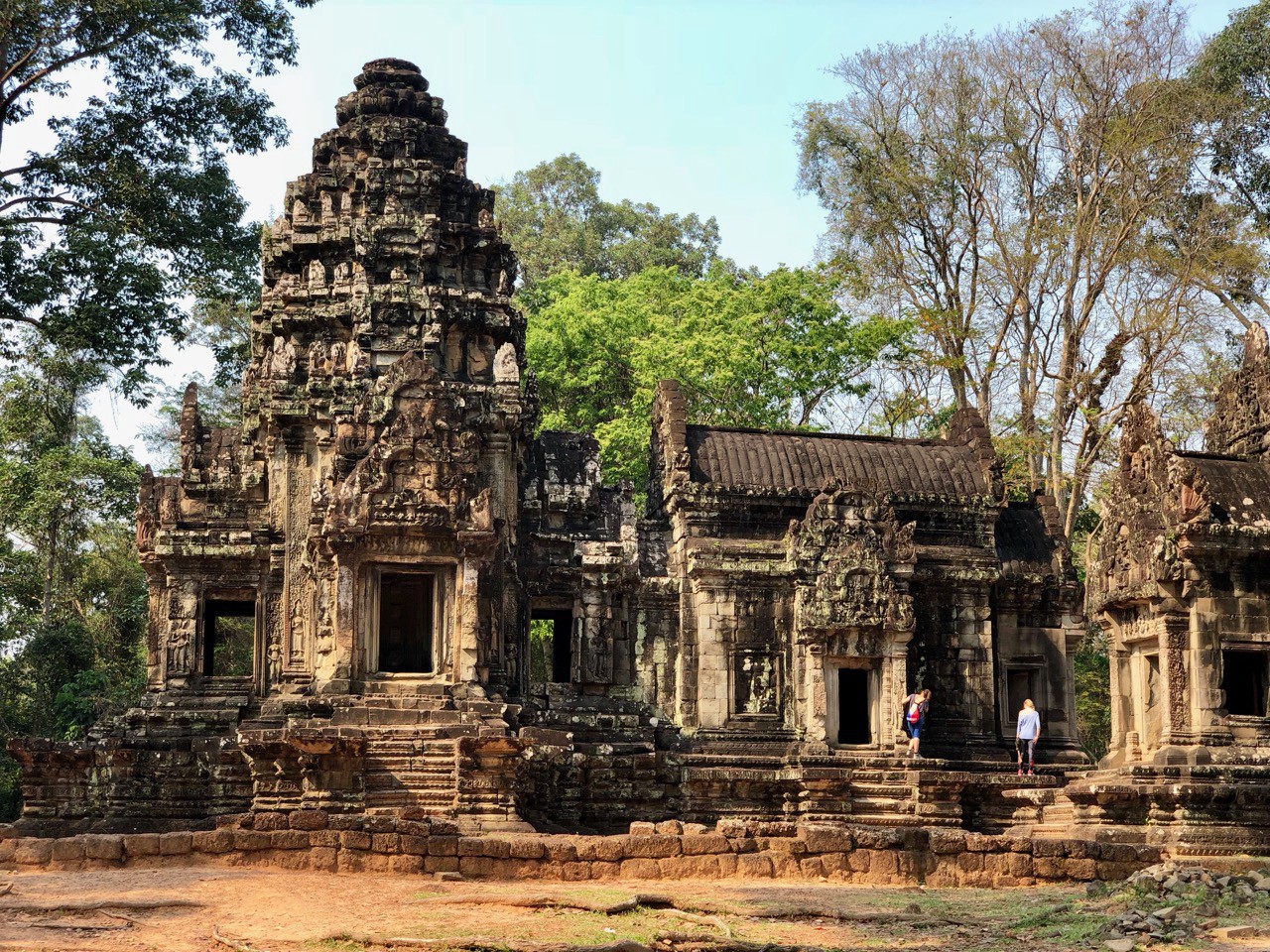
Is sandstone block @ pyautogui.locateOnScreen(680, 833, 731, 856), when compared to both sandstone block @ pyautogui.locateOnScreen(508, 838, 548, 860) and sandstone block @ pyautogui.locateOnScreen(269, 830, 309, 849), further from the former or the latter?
sandstone block @ pyautogui.locateOnScreen(269, 830, 309, 849)

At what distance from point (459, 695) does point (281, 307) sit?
6.37m

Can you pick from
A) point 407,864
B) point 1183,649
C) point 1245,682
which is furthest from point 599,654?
point 407,864

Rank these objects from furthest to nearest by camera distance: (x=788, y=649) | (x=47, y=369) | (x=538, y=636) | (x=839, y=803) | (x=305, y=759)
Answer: (x=538, y=636), (x=47, y=369), (x=788, y=649), (x=839, y=803), (x=305, y=759)

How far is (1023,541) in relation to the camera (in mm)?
25688

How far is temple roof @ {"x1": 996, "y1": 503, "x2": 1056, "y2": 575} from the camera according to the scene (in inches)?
984

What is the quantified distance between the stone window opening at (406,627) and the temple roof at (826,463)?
4534 millimetres

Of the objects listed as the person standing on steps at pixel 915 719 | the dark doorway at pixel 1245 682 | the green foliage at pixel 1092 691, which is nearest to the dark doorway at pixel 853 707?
the person standing on steps at pixel 915 719

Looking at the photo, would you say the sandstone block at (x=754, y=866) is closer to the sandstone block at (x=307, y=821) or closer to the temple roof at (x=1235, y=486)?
the sandstone block at (x=307, y=821)

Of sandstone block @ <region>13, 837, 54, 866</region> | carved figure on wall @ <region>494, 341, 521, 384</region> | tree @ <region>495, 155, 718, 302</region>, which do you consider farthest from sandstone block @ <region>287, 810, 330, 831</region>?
tree @ <region>495, 155, 718, 302</region>

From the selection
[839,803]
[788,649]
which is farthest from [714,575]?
[839,803]

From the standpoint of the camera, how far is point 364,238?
73.2 ft

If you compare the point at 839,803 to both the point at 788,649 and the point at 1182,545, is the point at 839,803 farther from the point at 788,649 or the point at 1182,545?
the point at 1182,545

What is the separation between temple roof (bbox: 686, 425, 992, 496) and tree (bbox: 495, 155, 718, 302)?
20446mm

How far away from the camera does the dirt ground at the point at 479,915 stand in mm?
11469
